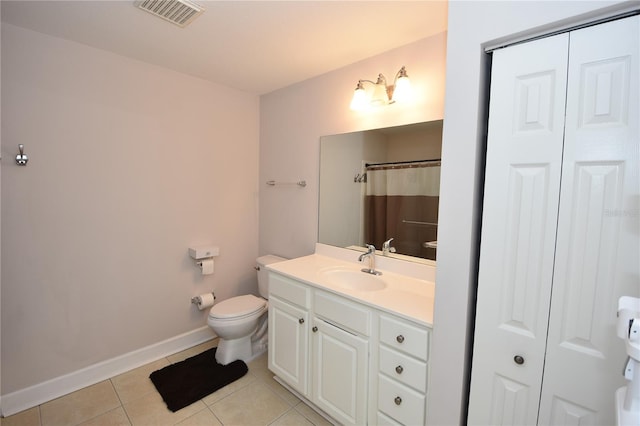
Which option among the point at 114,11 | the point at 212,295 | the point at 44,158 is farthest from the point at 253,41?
the point at 212,295

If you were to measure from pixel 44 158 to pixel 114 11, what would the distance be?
1.04 meters

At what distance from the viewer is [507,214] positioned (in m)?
1.06

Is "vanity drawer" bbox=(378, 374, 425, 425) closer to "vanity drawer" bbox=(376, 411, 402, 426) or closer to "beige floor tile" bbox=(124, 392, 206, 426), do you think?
"vanity drawer" bbox=(376, 411, 402, 426)

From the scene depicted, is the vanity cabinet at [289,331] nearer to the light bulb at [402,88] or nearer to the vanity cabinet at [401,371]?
the vanity cabinet at [401,371]

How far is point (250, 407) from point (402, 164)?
75.1 inches

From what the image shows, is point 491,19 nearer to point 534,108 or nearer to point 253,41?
point 534,108

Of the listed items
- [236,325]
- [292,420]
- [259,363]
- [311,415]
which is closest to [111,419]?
[236,325]

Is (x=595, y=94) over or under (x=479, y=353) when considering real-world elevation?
over

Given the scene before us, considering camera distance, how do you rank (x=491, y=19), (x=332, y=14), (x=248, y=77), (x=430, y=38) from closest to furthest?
1. (x=491, y=19)
2. (x=332, y=14)
3. (x=430, y=38)
4. (x=248, y=77)

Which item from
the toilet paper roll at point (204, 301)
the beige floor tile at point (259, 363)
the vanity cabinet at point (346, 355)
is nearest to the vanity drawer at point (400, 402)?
the vanity cabinet at point (346, 355)

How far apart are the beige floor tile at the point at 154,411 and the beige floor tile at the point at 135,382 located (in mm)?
66

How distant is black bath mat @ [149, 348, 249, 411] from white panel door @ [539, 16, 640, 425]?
1.98 meters

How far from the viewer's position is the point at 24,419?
5.73ft

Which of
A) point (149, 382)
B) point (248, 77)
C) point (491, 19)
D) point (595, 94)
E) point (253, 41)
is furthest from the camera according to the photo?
point (248, 77)
